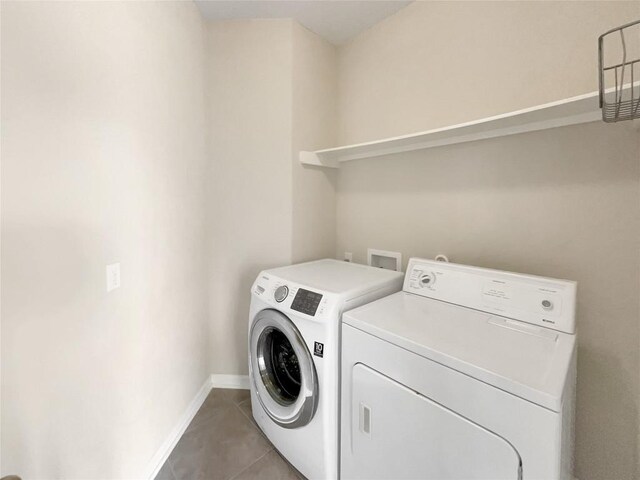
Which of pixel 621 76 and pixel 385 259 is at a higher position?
pixel 621 76

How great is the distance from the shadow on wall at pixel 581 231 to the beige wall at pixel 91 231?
1663 mm

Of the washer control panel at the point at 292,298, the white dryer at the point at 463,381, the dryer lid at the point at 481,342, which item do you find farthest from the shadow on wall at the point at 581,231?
the washer control panel at the point at 292,298

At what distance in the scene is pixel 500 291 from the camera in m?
1.16

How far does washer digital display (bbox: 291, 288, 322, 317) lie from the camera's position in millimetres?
1195

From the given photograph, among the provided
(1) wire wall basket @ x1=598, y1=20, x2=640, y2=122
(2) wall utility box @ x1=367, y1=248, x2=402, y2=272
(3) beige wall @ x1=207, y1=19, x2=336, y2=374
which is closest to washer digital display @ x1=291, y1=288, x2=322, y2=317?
(3) beige wall @ x1=207, y1=19, x2=336, y2=374

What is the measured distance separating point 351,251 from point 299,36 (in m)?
1.67

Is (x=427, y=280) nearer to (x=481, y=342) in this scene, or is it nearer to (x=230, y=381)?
(x=481, y=342)

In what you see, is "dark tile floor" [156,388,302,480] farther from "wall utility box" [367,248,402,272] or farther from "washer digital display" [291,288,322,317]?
"wall utility box" [367,248,402,272]

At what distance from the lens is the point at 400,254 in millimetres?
1878

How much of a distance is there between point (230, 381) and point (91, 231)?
5.15 ft

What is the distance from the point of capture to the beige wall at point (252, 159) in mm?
1905

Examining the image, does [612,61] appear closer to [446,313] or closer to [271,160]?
[446,313]

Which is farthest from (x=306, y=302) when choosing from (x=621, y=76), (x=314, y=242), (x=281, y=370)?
(x=621, y=76)

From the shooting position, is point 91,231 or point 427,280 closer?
point 91,231
